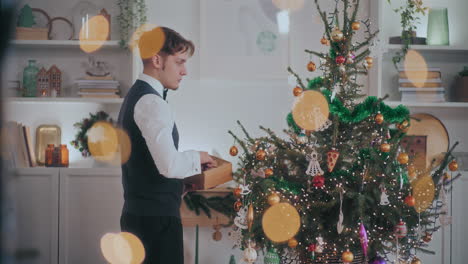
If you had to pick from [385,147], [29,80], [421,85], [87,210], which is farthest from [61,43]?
[421,85]

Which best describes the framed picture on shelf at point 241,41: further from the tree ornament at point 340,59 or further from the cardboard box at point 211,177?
the cardboard box at point 211,177

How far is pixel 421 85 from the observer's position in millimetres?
3215

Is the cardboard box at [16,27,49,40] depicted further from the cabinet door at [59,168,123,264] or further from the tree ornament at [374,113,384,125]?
the tree ornament at [374,113,384,125]

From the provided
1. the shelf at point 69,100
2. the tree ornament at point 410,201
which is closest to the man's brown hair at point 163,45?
the tree ornament at point 410,201

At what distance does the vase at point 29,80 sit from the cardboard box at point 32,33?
0.59 feet

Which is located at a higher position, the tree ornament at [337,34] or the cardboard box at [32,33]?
the cardboard box at [32,33]

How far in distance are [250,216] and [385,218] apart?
56cm

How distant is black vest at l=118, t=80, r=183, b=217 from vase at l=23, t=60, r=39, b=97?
1.77 meters

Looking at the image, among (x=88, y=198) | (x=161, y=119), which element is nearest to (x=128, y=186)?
(x=161, y=119)

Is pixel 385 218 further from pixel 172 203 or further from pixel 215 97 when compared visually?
pixel 215 97

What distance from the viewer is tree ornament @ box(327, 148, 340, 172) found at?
6.58 feet

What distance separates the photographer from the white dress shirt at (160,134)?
1.56 metres

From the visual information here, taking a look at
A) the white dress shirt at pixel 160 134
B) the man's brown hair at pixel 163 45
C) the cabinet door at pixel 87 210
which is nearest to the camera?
the white dress shirt at pixel 160 134

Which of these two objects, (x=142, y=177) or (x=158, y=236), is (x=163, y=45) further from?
(x=158, y=236)
